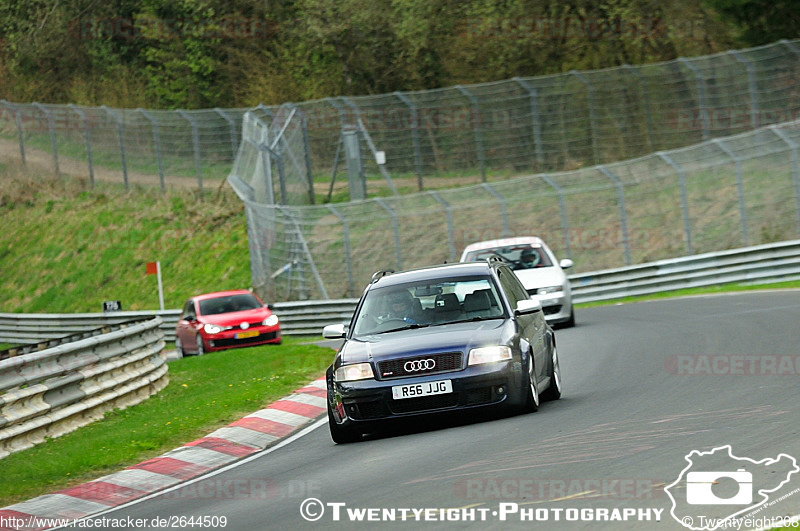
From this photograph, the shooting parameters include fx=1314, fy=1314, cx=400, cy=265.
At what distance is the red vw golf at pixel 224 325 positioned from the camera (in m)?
26.6

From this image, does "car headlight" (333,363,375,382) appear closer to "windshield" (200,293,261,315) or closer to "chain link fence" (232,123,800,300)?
"windshield" (200,293,261,315)

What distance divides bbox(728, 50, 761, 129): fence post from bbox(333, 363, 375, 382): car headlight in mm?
25538

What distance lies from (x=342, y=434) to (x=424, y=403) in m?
0.86

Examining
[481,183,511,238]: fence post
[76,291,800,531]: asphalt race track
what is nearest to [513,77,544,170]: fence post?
[481,183,511,238]: fence post

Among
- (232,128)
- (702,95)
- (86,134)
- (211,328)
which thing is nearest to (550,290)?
(211,328)

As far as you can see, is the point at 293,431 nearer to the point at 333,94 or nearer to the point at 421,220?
the point at 421,220

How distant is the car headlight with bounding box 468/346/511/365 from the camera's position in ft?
35.6

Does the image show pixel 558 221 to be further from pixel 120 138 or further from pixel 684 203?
pixel 120 138

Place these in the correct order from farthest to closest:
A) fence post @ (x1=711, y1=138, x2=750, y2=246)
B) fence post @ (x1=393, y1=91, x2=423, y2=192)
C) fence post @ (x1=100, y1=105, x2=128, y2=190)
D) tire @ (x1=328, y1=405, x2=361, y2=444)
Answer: fence post @ (x1=100, y1=105, x2=128, y2=190)
fence post @ (x1=393, y1=91, x2=423, y2=192)
fence post @ (x1=711, y1=138, x2=750, y2=246)
tire @ (x1=328, y1=405, x2=361, y2=444)

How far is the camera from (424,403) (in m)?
10.9

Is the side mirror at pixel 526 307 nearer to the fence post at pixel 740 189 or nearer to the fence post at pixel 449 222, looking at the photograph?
the fence post at pixel 740 189

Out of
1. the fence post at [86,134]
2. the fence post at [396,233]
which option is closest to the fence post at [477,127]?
the fence post at [396,233]

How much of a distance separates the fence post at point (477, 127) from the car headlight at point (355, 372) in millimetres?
27461

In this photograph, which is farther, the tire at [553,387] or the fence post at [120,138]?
the fence post at [120,138]
